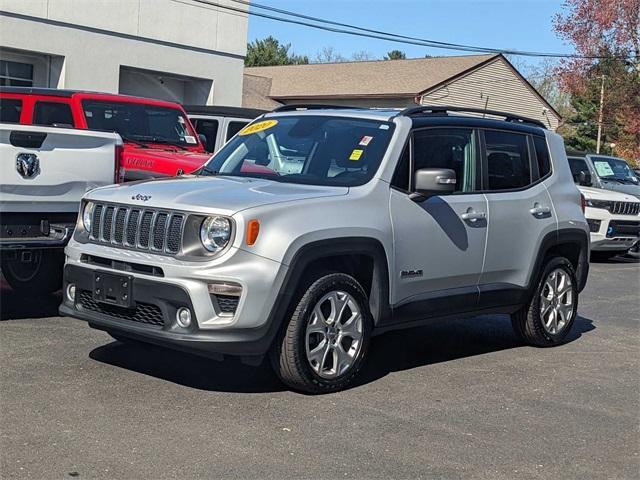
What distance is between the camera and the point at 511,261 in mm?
7906

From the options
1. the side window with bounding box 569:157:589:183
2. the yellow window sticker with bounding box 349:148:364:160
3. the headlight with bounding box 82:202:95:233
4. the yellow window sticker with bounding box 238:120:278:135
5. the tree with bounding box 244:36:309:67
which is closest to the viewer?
the headlight with bounding box 82:202:95:233

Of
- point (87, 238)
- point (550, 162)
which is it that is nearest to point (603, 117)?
point (550, 162)

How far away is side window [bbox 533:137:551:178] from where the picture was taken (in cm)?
848

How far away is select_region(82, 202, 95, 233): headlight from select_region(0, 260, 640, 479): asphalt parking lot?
93 cm

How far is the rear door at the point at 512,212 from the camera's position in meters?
7.73

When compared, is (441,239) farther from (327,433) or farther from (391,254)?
(327,433)

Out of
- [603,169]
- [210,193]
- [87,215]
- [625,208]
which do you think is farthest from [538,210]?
[603,169]

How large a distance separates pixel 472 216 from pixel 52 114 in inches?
219

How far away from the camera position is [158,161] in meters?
11.2

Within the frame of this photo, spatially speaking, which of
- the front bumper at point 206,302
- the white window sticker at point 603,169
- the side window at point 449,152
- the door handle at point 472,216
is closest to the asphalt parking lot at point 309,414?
the front bumper at point 206,302

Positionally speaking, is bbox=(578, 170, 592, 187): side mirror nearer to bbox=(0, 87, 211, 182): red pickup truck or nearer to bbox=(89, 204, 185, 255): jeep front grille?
bbox=(0, 87, 211, 182): red pickup truck

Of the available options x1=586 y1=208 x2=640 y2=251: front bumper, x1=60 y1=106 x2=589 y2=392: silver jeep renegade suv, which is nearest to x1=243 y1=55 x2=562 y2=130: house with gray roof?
x1=586 y1=208 x2=640 y2=251: front bumper

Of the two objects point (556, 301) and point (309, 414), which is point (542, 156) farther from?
point (309, 414)

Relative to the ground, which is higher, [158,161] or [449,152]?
[449,152]
